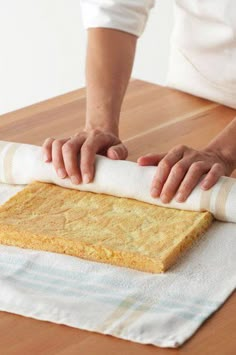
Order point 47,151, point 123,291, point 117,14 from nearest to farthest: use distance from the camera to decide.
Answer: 1. point 123,291
2. point 47,151
3. point 117,14

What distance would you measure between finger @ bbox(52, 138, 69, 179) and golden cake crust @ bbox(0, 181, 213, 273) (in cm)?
4

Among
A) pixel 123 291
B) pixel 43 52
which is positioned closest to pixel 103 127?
pixel 123 291

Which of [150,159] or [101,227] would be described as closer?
[101,227]

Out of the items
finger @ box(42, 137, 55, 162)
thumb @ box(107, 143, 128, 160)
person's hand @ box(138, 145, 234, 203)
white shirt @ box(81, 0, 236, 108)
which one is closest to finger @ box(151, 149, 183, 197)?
person's hand @ box(138, 145, 234, 203)

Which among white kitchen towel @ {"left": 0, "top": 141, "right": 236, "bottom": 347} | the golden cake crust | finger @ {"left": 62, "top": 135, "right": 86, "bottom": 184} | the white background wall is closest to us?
white kitchen towel @ {"left": 0, "top": 141, "right": 236, "bottom": 347}

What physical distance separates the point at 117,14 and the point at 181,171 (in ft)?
1.66

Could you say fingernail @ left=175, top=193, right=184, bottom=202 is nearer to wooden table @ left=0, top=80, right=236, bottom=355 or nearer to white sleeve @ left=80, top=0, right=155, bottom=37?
wooden table @ left=0, top=80, right=236, bottom=355

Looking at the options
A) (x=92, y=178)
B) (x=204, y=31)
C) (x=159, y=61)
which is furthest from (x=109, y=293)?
(x=159, y=61)

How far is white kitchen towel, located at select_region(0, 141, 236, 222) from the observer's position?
4.78 feet

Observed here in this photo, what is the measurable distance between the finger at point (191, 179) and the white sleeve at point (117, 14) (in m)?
0.48

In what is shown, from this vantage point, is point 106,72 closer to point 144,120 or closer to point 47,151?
point 144,120

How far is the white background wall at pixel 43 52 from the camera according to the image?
377 cm

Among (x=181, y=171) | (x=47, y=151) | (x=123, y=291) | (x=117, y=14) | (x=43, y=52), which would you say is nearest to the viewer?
(x=123, y=291)

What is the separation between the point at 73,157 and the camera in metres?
1.59
